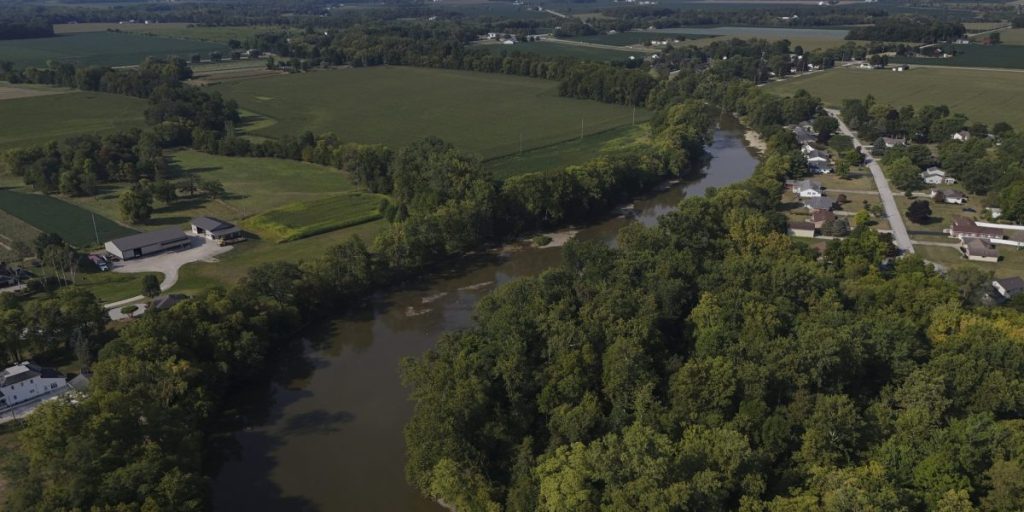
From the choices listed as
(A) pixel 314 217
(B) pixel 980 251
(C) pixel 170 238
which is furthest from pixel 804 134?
(C) pixel 170 238

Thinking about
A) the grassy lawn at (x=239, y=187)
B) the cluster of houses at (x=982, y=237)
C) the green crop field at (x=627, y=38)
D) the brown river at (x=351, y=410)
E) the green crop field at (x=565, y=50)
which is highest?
the green crop field at (x=627, y=38)

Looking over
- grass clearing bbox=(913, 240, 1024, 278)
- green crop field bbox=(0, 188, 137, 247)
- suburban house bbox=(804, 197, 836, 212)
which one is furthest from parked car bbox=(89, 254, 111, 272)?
grass clearing bbox=(913, 240, 1024, 278)

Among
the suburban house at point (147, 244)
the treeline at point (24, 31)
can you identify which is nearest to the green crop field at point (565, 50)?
the suburban house at point (147, 244)

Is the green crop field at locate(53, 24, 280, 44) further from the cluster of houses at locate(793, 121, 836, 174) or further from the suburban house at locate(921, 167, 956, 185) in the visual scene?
the suburban house at locate(921, 167, 956, 185)

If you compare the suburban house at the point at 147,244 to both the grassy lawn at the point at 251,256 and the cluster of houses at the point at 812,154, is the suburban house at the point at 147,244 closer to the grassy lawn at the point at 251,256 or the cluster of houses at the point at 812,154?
the grassy lawn at the point at 251,256

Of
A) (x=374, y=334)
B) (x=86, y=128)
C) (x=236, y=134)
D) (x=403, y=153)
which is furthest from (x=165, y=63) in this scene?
(x=374, y=334)

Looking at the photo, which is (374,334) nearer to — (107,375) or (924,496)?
(107,375)

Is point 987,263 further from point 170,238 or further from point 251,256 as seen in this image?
point 170,238
